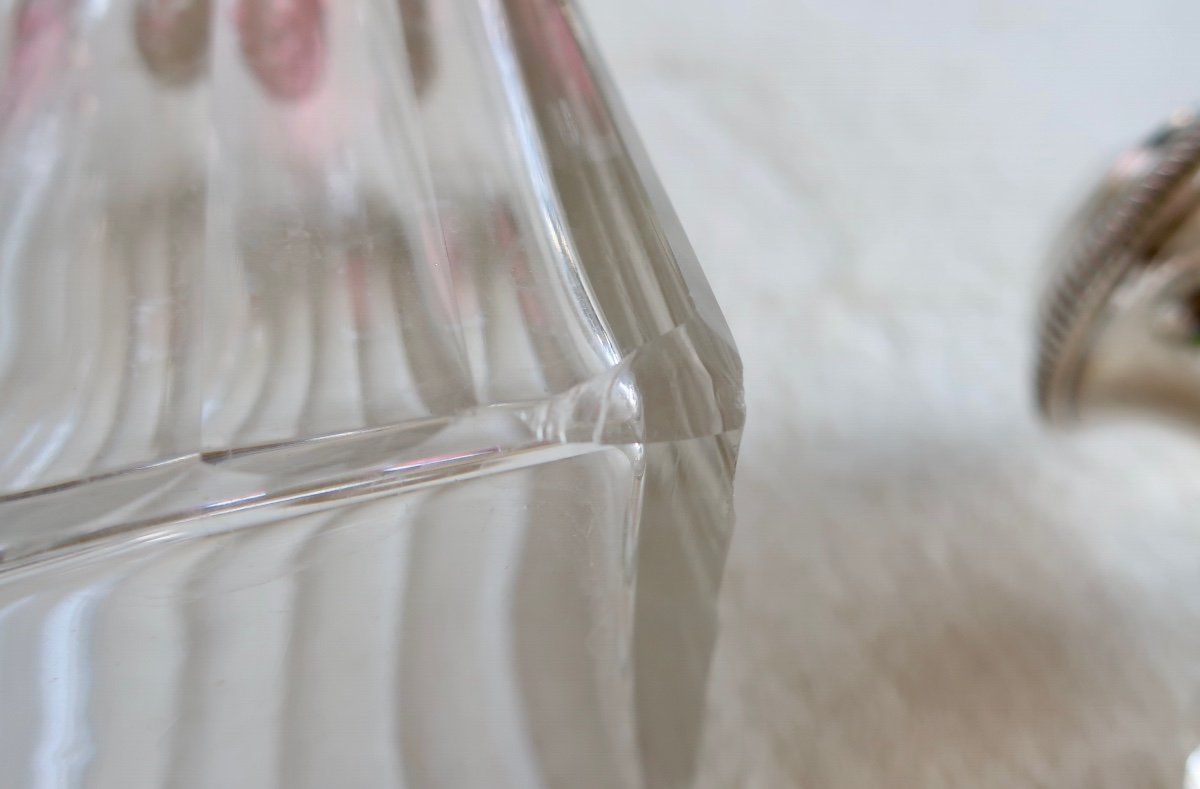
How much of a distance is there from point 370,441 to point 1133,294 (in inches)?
3.2

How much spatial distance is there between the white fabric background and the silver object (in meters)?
0.01

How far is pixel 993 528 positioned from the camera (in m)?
0.13

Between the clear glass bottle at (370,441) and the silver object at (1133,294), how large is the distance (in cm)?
5

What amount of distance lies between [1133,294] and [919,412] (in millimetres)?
35

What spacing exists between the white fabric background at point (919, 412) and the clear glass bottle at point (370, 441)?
0.02 m

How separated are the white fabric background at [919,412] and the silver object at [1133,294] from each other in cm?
1

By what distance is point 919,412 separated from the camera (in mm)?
144

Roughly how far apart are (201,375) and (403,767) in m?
0.03

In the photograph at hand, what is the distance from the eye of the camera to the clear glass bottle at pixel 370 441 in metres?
0.07

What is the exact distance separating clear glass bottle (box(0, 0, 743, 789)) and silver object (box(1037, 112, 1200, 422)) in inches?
2.1

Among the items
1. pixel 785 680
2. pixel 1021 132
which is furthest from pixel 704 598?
pixel 1021 132

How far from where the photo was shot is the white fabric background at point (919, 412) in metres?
0.11

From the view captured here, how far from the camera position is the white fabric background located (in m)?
0.11

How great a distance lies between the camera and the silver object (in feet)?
0.36
